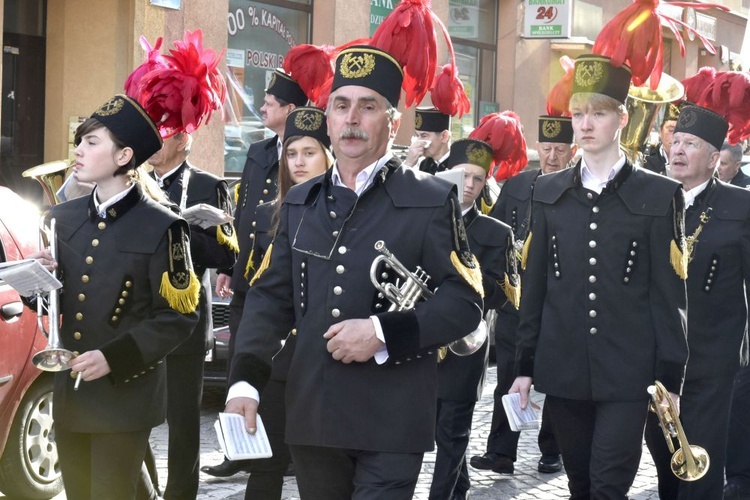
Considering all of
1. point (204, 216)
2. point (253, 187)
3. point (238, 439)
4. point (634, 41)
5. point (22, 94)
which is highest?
point (22, 94)

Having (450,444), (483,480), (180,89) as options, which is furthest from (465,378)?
(180,89)

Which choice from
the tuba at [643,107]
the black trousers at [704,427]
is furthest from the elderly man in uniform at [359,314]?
the tuba at [643,107]

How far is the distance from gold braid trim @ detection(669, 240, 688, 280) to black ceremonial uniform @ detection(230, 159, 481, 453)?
1.42 m

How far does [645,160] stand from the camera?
10.6 meters

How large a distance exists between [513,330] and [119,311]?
421cm

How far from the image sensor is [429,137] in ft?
32.8

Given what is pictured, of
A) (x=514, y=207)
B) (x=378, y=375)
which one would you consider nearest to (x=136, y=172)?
(x=378, y=375)

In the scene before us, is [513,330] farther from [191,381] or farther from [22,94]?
[22,94]

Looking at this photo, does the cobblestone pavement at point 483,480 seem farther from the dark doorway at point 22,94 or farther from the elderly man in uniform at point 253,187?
the dark doorway at point 22,94

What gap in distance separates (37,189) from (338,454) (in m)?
10.9

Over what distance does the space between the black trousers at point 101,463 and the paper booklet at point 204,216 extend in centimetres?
127

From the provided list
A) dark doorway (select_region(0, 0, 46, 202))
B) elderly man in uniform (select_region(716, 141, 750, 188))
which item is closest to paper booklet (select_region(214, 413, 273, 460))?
elderly man in uniform (select_region(716, 141, 750, 188))

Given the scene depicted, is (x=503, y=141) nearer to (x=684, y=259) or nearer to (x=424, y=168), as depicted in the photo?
(x=424, y=168)

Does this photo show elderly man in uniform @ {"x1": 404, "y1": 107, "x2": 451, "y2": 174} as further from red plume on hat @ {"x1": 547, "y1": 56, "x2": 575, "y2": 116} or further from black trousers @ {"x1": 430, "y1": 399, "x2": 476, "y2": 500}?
black trousers @ {"x1": 430, "y1": 399, "x2": 476, "y2": 500}
